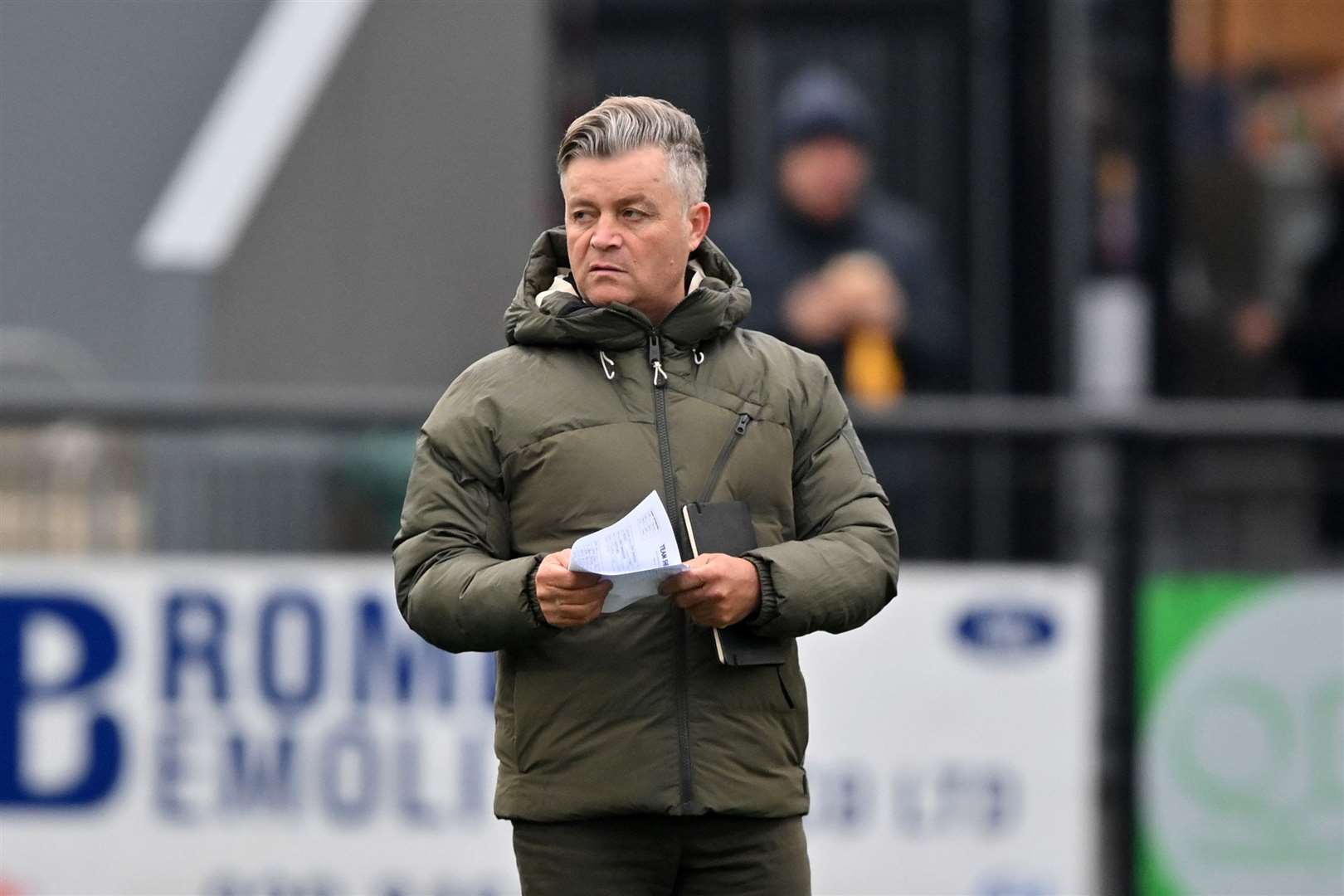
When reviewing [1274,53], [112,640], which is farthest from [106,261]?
[1274,53]

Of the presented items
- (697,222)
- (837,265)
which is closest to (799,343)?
(837,265)

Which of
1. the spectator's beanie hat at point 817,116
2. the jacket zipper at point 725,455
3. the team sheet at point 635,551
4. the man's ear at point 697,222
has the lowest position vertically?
the team sheet at point 635,551

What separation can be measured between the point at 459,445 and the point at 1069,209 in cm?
646

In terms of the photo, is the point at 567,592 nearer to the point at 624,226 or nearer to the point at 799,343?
the point at 624,226

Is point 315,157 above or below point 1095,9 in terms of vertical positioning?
below

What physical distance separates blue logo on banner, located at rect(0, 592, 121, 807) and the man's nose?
338 cm

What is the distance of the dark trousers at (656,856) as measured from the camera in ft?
9.88

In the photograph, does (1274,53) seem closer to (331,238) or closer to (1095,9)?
(1095,9)

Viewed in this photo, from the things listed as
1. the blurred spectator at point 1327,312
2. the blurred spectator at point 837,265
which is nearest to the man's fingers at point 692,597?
the blurred spectator at point 837,265

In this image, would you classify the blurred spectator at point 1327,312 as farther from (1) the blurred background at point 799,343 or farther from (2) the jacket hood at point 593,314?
(2) the jacket hood at point 593,314

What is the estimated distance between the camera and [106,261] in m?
8.12

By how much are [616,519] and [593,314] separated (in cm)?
26

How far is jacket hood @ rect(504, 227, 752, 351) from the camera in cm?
298

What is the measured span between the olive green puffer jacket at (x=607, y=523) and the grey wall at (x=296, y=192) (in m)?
4.78
